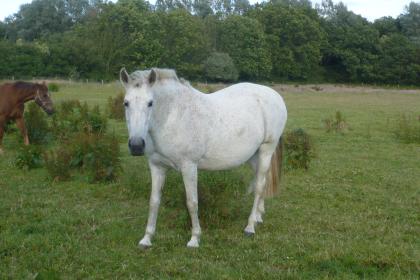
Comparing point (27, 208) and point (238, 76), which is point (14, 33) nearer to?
Result: point (238, 76)

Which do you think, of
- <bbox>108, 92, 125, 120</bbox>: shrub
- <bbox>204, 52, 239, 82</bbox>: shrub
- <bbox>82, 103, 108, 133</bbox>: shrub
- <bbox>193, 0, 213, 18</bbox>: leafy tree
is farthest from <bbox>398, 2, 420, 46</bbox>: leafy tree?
<bbox>82, 103, 108, 133</bbox>: shrub

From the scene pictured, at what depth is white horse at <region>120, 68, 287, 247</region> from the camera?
4.55 meters

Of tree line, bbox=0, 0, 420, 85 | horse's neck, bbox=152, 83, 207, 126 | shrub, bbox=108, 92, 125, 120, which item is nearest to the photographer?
horse's neck, bbox=152, 83, 207, 126

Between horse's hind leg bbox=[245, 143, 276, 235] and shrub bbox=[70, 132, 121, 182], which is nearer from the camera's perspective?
horse's hind leg bbox=[245, 143, 276, 235]

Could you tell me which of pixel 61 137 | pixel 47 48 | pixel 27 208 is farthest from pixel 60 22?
pixel 27 208

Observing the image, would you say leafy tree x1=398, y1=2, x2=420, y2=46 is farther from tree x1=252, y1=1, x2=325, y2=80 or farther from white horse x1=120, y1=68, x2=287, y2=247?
white horse x1=120, y1=68, x2=287, y2=247

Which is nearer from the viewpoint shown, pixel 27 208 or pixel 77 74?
pixel 27 208

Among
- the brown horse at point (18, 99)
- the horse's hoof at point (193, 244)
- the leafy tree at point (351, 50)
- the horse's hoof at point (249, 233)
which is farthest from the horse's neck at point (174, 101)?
the leafy tree at point (351, 50)

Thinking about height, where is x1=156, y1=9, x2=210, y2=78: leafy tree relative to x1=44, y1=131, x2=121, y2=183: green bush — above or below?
above

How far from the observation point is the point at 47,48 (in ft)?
156

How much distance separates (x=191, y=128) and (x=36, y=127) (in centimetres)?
784

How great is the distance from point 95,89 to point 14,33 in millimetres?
44786

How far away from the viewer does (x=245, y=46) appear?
2515 inches

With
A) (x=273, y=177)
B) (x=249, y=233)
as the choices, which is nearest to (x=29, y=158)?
(x=273, y=177)
